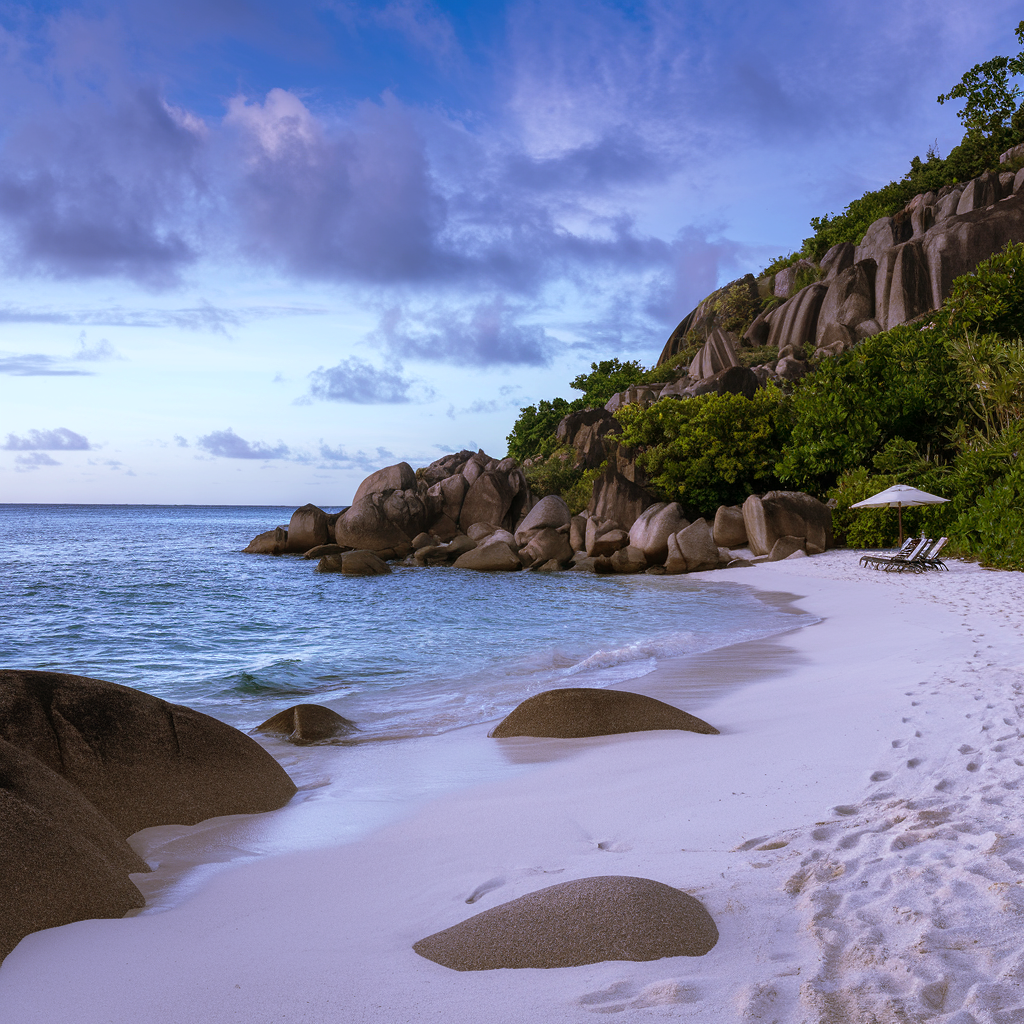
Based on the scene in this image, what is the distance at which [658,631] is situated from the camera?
12.1 m

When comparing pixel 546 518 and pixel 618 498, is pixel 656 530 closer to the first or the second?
pixel 618 498

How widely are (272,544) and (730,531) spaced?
21.3 metres

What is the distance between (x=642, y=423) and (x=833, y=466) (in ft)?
25.6

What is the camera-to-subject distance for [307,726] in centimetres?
644

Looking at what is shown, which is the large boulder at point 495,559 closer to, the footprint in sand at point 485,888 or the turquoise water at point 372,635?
the turquoise water at point 372,635

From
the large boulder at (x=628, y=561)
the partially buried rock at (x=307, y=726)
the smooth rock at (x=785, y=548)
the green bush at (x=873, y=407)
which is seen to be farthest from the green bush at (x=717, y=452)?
the partially buried rock at (x=307, y=726)

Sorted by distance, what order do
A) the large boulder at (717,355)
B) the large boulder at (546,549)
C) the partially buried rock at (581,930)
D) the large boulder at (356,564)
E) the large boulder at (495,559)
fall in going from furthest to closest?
the large boulder at (717,355), the large boulder at (546,549), the large boulder at (495,559), the large boulder at (356,564), the partially buried rock at (581,930)

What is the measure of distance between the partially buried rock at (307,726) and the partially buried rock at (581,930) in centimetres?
404

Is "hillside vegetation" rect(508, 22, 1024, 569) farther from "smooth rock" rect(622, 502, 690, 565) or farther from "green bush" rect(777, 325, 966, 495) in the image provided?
"smooth rock" rect(622, 502, 690, 565)

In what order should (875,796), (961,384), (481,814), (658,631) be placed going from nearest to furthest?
(875,796) < (481,814) < (658,631) < (961,384)

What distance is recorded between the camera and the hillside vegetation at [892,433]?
65.2 ft

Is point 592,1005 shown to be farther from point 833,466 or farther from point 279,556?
point 279,556

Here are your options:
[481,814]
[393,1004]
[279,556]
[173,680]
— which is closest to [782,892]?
[393,1004]

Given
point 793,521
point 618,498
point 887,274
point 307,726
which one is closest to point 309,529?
point 618,498
